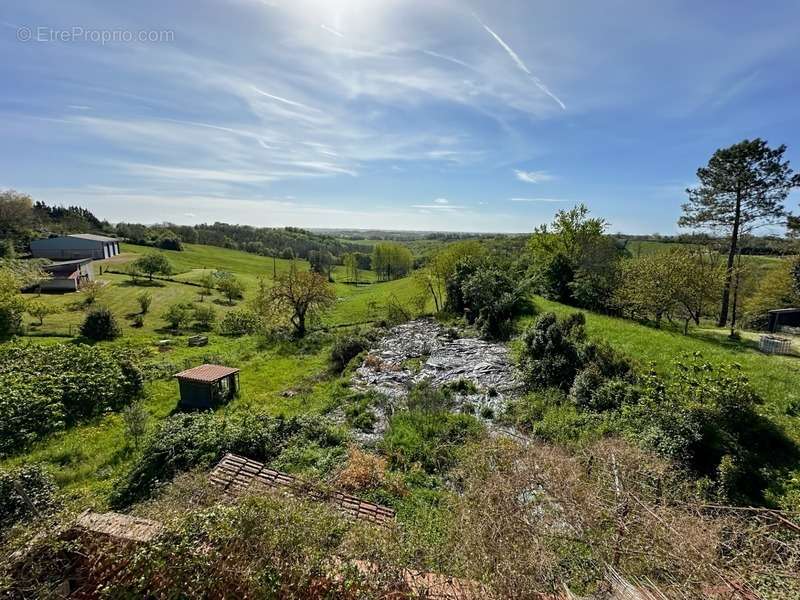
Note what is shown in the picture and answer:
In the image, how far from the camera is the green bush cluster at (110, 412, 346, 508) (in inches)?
318

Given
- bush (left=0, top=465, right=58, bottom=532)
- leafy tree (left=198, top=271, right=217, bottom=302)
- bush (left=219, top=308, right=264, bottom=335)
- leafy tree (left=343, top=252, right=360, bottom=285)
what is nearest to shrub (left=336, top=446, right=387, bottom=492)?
bush (left=0, top=465, right=58, bottom=532)

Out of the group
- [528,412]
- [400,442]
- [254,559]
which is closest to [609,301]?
[528,412]

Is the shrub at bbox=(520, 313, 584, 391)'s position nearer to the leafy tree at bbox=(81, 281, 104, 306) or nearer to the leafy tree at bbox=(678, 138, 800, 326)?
the leafy tree at bbox=(678, 138, 800, 326)

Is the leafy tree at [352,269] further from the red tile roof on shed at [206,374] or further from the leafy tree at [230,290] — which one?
the red tile roof on shed at [206,374]

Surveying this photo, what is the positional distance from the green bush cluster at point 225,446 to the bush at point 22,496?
1490 millimetres

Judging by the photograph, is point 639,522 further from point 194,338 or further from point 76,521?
point 194,338

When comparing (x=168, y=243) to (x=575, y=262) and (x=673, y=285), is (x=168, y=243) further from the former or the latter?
(x=673, y=285)

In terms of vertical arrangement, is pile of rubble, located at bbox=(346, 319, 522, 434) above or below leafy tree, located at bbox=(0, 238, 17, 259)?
below

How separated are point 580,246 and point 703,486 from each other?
2409 cm

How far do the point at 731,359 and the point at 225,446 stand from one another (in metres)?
14.6

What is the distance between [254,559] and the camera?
3.77m

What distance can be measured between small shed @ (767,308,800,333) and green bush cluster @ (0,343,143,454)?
35.9 metres

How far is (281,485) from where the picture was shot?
687 centimetres

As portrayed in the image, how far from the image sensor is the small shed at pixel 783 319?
22500mm
